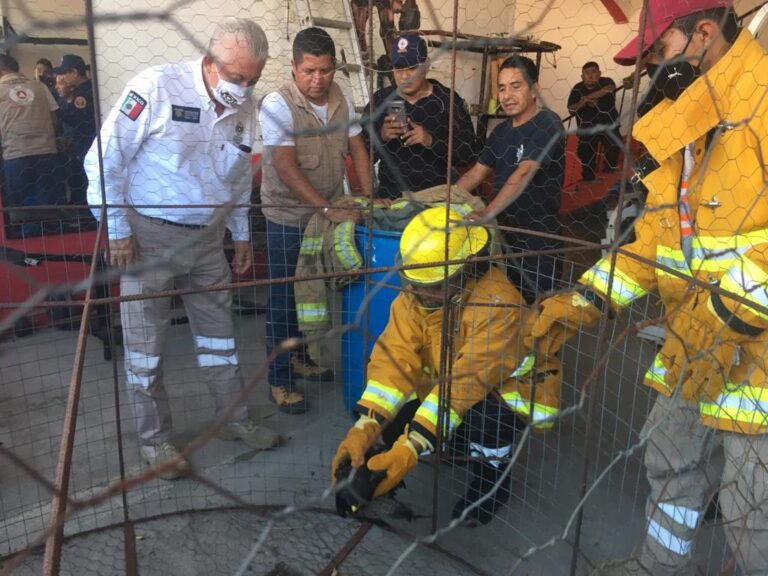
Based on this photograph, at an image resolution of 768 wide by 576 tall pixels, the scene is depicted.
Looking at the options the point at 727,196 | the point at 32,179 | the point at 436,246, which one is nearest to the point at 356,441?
the point at 436,246

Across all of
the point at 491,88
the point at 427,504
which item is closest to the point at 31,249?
the point at 427,504

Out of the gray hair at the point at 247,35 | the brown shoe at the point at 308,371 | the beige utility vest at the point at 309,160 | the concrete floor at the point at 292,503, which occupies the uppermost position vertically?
the gray hair at the point at 247,35

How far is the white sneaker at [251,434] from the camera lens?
9.40ft

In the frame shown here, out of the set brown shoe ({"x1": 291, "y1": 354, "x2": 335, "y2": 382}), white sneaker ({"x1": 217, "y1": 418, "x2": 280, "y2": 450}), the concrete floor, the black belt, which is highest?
the black belt

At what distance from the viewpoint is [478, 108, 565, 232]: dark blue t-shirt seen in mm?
2680

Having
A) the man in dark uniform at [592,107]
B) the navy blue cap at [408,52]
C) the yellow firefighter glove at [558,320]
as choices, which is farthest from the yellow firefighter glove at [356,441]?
the man in dark uniform at [592,107]

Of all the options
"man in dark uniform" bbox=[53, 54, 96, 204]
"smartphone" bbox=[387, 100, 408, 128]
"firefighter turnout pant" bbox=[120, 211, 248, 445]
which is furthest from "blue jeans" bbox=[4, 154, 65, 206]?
"smartphone" bbox=[387, 100, 408, 128]

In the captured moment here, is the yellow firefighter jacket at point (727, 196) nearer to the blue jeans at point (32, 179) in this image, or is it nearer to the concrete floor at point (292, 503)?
the concrete floor at point (292, 503)

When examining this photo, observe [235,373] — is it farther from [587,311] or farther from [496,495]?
[587,311]

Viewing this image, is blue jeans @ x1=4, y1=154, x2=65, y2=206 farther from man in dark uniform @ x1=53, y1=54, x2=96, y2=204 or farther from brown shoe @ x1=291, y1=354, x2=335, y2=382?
brown shoe @ x1=291, y1=354, x2=335, y2=382

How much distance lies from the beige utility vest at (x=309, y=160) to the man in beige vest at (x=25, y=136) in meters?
1.70

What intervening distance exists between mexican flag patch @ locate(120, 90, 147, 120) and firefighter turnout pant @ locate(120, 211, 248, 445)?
40 cm

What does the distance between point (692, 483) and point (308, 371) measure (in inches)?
80.3

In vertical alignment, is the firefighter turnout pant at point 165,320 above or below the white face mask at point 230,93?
below
